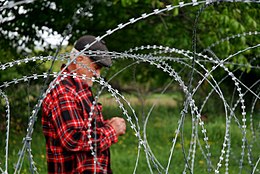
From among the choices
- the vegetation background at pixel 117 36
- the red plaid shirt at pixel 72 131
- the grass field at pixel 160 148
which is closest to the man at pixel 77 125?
the red plaid shirt at pixel 72 131

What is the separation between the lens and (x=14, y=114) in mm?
9250

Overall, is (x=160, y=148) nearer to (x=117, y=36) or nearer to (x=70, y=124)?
(x=117, y=36)

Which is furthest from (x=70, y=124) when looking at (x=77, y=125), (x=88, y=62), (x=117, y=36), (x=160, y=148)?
(x=117, y=36)

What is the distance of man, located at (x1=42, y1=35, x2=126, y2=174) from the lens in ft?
9.81

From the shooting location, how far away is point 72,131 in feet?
9.76

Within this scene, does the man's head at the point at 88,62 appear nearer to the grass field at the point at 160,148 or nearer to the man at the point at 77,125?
the man at the point at 77,125

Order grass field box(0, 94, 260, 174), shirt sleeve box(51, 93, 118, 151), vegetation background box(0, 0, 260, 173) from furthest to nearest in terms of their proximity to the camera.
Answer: vegetation background box(0, 0, 260, 173), grass field box(0, 94, 260, 174), shirt sleeve box(51, 93, 118, 151)

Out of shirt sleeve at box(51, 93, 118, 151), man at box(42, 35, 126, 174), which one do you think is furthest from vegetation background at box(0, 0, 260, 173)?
shirt sleeve at box(51, 93, 118, 151)

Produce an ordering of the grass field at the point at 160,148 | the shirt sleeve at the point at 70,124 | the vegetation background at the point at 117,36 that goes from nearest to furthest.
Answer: the shirt sleeve at the point at 70,124, the grass field at the point at 160,148, the vegetation background at the point at 117,36

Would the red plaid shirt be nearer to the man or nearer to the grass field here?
the man

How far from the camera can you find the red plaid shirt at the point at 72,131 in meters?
2.99

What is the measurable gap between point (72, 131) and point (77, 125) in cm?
4

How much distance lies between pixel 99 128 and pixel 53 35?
5.94 metres

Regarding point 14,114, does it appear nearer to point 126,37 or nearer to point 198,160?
point 126,37
